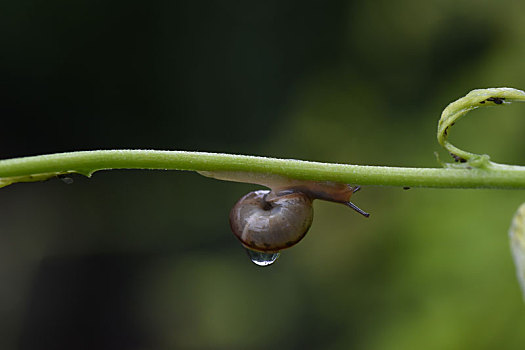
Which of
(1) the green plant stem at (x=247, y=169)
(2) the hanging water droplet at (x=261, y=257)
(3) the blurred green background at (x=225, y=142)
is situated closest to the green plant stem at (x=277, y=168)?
(1) the green plant stem at (x=247, y=169)

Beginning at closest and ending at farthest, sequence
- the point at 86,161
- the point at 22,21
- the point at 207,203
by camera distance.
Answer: the point at 86,161, the point at 22,21, the point at 207,203

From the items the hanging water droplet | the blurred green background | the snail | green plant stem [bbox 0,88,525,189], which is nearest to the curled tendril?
green plant stem [bbox 0,88,525,189]

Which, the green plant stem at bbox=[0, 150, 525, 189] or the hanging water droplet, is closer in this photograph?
the green plant stem at bbox=[0, 150, 525, 189]

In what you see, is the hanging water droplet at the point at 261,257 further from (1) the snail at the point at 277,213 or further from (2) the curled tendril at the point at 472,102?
(2) the curled tendril at the point at 472,102

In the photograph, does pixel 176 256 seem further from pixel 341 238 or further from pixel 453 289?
pixel 453 289

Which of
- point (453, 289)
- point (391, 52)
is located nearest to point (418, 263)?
point (453, 289)

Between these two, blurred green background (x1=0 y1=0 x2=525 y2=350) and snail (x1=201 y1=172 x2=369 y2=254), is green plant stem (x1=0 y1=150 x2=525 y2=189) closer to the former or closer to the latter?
snail (x1=201 y1=172 x2=369 y2=254)
